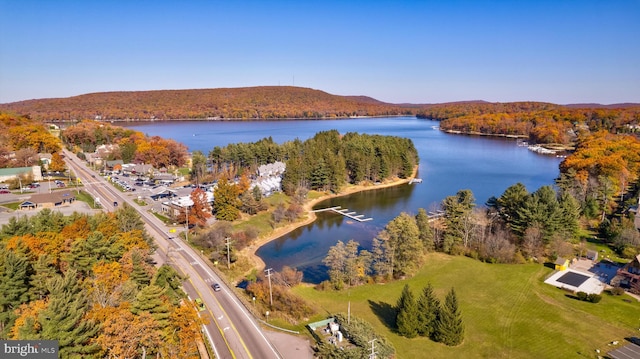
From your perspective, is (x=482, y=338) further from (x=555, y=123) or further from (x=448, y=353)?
(x=555, y=123)

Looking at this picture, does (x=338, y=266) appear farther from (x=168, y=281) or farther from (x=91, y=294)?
(x=91, y=294)

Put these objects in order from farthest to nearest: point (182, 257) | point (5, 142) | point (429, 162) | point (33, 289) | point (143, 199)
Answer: point (429, 162) < point (5, 142) < point (143, 199) < point (182, 257) < point (33, 289)

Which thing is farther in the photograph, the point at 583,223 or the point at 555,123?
the point at 555,123

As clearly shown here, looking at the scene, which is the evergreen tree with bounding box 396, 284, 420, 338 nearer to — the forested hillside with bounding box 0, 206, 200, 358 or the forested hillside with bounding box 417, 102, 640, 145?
the forested hillside with bounding box 0, 206, 200, 358

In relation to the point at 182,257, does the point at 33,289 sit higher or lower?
higher

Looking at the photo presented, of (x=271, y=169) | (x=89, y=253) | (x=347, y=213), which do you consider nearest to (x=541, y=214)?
(x=347, y=213)

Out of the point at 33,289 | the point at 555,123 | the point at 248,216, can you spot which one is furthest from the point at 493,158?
the point at 33,289
